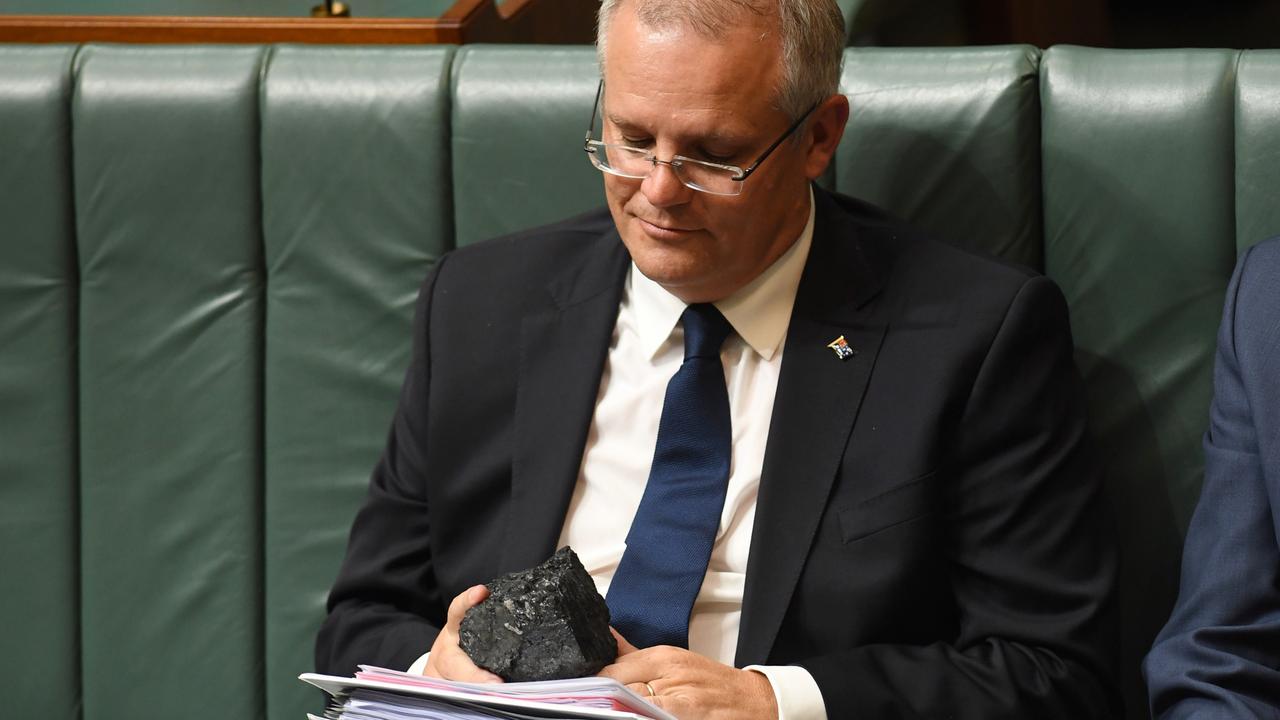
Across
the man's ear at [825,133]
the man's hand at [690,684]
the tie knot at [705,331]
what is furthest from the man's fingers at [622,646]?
the man's ear at [825,133]

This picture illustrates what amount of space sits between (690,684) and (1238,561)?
1.64ft

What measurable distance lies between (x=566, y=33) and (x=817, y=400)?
1.08 m

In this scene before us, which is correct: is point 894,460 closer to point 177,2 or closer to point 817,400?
point 817,400

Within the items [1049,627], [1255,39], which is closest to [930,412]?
[1049,627]

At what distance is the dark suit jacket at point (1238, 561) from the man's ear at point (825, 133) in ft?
1.43

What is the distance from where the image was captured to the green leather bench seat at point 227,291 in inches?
69.5

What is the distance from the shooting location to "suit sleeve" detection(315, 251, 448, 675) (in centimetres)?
163

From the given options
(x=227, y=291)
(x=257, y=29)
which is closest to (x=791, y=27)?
(x=227, y=291)

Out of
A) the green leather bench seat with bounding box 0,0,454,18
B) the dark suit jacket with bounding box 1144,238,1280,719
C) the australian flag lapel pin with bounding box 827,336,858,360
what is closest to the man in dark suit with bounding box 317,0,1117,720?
the australian flag lapel pin with bounding box 827,336,858,360

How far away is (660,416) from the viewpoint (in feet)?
5.06

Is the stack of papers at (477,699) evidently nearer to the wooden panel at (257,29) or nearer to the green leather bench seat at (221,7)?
the wooden panel at (257,29)

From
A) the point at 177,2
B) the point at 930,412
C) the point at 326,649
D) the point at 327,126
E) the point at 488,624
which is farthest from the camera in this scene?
the point at 177,2

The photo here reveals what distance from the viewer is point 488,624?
51.8 inches

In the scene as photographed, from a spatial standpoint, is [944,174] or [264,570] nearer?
[944,174]
